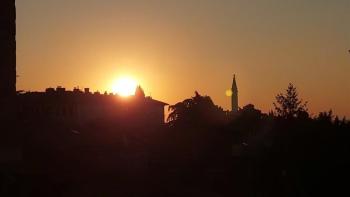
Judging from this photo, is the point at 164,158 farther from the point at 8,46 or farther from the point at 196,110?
the point at 196,110

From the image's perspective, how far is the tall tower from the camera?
4628 centimetres

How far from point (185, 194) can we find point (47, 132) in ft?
49.3

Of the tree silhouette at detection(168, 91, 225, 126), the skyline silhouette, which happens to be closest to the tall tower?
the skyline silhouette

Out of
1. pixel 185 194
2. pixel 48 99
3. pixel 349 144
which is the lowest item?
pixel 185 194

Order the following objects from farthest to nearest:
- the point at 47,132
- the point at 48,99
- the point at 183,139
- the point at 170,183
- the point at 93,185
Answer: the point at 48,99, the point at 183,139, the point at 47,132, the point at 170,183, the point at 93,185

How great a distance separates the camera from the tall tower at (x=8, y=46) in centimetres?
4628

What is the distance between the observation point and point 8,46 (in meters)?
47.4

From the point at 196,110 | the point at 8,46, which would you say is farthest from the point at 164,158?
the point at 196,110

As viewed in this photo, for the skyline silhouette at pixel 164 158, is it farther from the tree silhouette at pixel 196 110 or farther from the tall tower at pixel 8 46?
the tree silhouette at pixel 196 110

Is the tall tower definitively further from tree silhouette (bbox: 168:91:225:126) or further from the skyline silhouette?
tree silhouette (bbox: 168:91:225:126)

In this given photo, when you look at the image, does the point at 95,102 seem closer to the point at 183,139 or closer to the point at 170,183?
the point at 183,139

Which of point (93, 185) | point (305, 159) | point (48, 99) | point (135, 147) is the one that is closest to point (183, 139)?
point (135, 147)

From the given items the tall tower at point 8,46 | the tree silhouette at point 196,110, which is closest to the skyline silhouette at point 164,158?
the tall tower at point 8,46

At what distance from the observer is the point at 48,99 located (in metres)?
79.4
